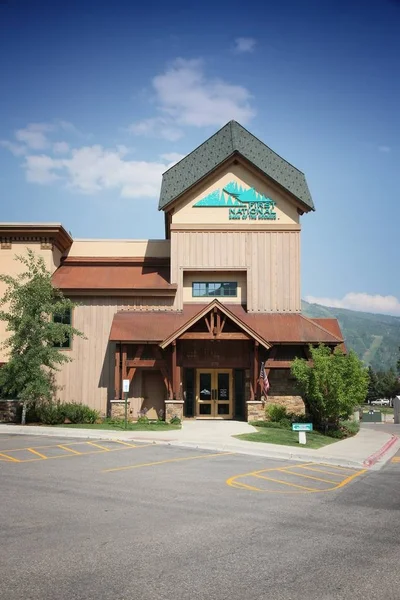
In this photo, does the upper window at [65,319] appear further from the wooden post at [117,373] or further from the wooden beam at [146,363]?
the wooden beam at [146,363]

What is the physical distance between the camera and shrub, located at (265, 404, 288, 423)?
94.1ft

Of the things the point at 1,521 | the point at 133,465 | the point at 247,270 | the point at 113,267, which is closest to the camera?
the point at 1,521

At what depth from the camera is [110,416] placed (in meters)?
30.2

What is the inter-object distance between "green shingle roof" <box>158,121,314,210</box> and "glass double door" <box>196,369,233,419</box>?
10369 millimetres

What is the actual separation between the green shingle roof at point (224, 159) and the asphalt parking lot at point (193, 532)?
2174cm

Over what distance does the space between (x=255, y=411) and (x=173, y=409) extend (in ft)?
13.8

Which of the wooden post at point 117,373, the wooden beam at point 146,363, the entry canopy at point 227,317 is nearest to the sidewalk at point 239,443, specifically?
the wooden beam at point 146,363

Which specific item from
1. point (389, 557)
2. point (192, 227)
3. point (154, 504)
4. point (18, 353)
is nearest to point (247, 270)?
point (192, 227)

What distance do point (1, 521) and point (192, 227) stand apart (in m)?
25.6

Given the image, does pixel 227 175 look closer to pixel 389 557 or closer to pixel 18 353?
pixel 18 353

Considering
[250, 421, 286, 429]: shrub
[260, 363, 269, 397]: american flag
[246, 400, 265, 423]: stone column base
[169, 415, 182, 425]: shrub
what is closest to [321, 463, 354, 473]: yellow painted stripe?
[250, 421, 286, 429]: shrub

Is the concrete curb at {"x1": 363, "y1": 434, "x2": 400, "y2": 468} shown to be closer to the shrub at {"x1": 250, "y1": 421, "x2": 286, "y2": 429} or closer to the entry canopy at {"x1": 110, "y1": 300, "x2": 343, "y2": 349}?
the shrub at {"x1": 250, "y1": 421, "x2": 286, "y2": 429}

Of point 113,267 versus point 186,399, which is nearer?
point 186,399

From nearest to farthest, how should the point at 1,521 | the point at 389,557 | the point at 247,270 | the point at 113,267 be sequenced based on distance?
the point at 389,557 → the point at 1,521 → the point at 247,270 → the point at 113,267
